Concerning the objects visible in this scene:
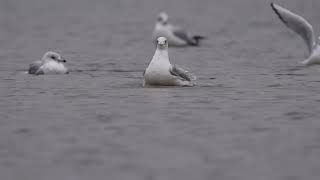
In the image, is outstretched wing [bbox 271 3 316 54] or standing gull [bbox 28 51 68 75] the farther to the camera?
outstretched wing [bbox 271 3 316 54]

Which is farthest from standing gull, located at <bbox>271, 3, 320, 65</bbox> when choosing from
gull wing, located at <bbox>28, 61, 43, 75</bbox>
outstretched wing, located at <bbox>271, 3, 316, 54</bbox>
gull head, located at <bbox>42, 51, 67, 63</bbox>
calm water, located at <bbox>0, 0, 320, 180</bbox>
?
gull wing, located at <bbox>28, 61, 43, 75</bbox>

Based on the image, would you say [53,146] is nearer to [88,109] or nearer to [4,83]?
[88,109]

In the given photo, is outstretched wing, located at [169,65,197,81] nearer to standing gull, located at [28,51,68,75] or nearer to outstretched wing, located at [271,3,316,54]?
standing gull, located at [28,51,68,75]

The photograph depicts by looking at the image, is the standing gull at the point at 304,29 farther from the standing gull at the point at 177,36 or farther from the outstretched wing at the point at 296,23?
the standing gull at the point at 177,36

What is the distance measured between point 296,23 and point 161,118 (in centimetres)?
720

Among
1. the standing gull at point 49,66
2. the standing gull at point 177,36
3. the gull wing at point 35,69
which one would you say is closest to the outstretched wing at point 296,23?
the standing gull at point 49,66

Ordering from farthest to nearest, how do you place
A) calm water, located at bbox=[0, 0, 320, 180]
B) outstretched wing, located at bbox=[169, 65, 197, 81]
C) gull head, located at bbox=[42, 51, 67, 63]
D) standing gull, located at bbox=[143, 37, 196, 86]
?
1. gull head, located at bbox=[42, 51, 67, 63]
2. outstretched wing, located at bbox=[169, 65, 197, 81]
3. standing gull, located at bbox=[143, 37, 196, 86]
4. calm water, located at bbox=[0, 0, 320, 180]

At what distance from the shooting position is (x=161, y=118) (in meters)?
11.4

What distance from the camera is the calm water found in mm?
8508

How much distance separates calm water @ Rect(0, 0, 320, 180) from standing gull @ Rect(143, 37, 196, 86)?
0.23 m

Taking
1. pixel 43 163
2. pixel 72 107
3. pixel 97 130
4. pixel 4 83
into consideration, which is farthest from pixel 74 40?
pixel 43 163

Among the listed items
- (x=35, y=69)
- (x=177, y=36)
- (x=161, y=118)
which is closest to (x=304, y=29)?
(x=35, y=69)

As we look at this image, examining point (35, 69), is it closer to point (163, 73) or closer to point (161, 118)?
point (163, 73)

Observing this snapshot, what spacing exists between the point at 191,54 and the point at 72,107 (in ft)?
32.6
